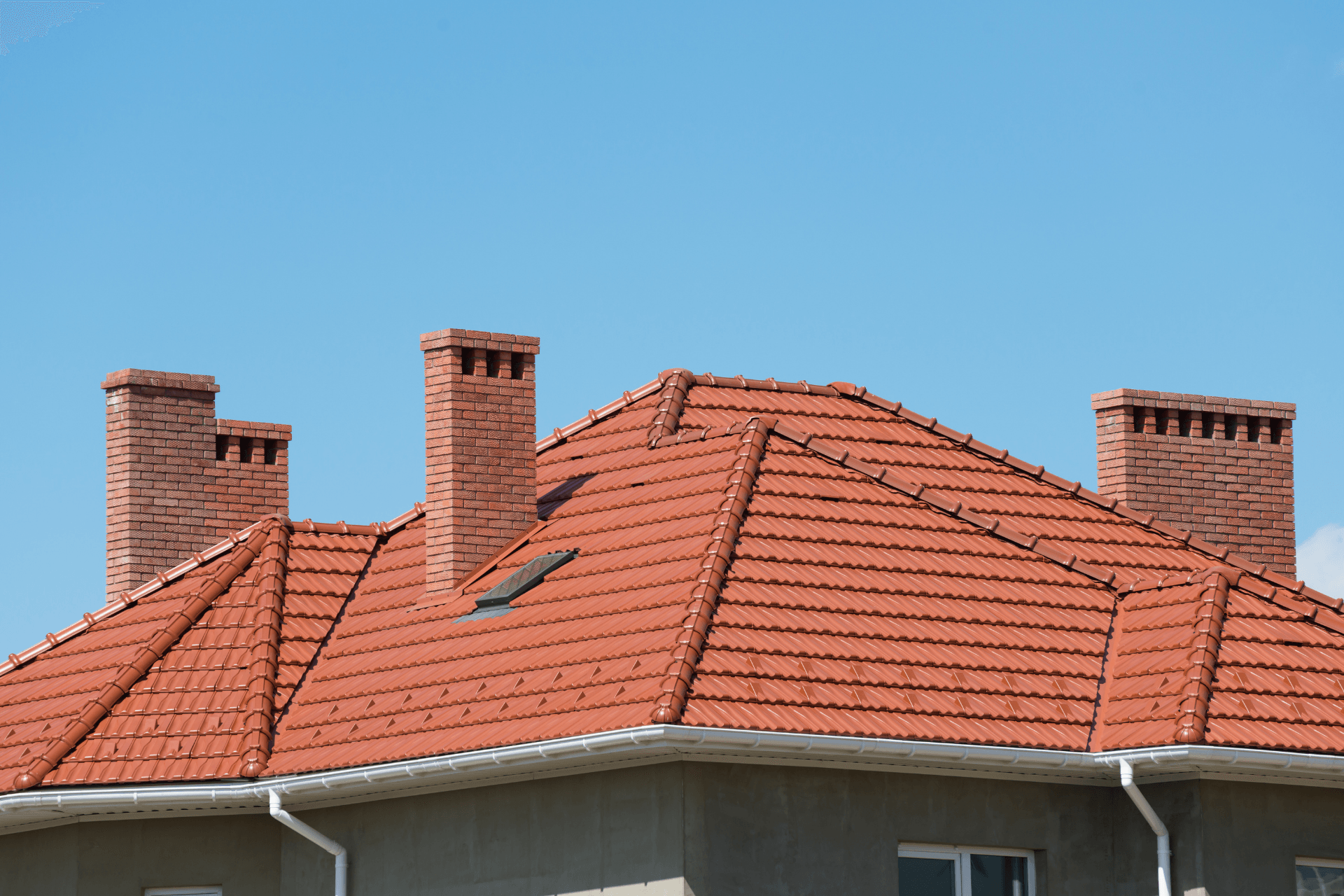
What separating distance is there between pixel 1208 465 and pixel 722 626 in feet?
29.0

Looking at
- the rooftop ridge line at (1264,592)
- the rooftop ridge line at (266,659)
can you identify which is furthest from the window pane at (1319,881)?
the rooftop ridge line at (266,659)

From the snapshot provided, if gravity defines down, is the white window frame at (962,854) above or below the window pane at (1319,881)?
above

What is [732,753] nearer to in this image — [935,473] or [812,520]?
[812,520]

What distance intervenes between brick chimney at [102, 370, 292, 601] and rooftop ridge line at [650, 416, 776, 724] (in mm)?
6324

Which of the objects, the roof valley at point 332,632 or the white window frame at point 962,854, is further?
the roof valley at point 332,632

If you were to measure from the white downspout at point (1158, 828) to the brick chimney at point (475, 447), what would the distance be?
6.34 metres

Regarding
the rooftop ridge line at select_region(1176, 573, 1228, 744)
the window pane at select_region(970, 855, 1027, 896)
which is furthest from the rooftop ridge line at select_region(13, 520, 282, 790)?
the rooftop ridge line at select_region(1176, 573, 1228, 744)

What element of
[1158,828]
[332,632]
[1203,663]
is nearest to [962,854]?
[1158,828]

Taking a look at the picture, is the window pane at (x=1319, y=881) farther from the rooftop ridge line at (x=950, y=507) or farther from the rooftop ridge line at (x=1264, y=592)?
the rooftop ridge line at (x=950, y=507)

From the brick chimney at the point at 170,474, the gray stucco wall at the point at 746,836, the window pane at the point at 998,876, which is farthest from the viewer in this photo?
the brick chimney at the point at 170,474

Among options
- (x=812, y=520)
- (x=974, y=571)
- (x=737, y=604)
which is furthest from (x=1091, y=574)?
(x=737, y=604)

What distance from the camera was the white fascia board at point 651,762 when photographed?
48.4 feet

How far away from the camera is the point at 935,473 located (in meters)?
20.0

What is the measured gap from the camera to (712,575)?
53.0 ft
